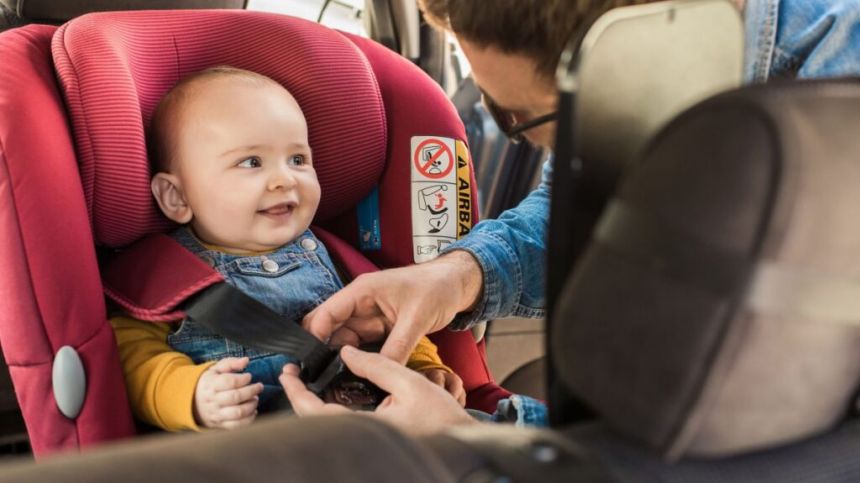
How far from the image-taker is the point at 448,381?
143 cm

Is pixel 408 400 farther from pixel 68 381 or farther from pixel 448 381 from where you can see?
pixel 68 381

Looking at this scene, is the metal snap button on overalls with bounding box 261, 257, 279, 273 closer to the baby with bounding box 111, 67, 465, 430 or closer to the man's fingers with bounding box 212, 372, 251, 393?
the baby with bounding box 111, 67, 465, 430

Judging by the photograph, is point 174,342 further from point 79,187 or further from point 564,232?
point 564,232

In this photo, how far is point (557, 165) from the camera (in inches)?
25.1

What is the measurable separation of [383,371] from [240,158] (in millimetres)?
531

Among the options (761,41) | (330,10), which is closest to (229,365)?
(761,41)

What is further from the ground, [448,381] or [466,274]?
[466,274]

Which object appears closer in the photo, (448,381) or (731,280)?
(731,280)

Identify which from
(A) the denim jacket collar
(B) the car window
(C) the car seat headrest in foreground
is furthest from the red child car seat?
(B) the car window

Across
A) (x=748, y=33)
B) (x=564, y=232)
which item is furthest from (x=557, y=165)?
(x=748, y=33)

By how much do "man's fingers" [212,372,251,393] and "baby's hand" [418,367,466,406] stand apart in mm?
297

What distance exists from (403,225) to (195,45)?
483 millimetres

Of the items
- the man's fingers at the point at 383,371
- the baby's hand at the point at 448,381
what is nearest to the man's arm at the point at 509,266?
the baby's hand at the point at 448,381

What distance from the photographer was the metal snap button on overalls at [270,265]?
1529 millimetres
